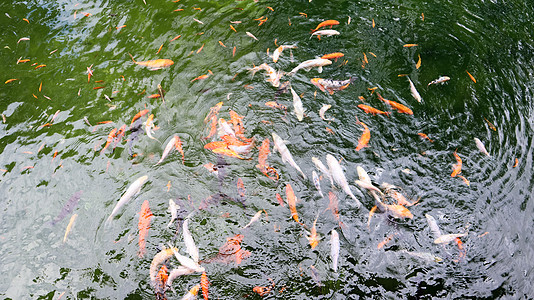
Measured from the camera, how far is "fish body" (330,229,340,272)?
2.16 m

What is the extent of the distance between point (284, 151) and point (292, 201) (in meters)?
0.42

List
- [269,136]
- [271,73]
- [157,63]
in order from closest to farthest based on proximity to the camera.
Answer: [269,136] < [271,73] < [157,63]

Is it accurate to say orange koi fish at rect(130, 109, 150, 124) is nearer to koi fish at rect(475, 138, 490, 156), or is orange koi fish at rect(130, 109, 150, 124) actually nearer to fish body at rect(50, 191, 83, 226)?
fish body at rect(50, 191, 83, 226)

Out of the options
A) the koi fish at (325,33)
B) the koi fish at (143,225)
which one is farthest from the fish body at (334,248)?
the koi fish at (325,33)

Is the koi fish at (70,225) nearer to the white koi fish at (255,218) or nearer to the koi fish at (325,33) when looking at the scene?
the white koi fish at (255,218)

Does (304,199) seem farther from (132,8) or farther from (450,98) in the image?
(132,8)

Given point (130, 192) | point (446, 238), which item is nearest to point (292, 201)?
point (446, 238)

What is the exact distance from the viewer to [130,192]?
8.39ft

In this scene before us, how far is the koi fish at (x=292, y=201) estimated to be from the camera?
2376mm

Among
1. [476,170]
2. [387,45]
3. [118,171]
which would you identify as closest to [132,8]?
[118,171]

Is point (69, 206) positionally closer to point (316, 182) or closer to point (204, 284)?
point (204, 284)

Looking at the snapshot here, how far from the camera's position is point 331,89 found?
3.09 meters

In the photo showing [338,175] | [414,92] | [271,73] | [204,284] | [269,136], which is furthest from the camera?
[271,73]

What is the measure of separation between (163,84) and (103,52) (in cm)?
96
